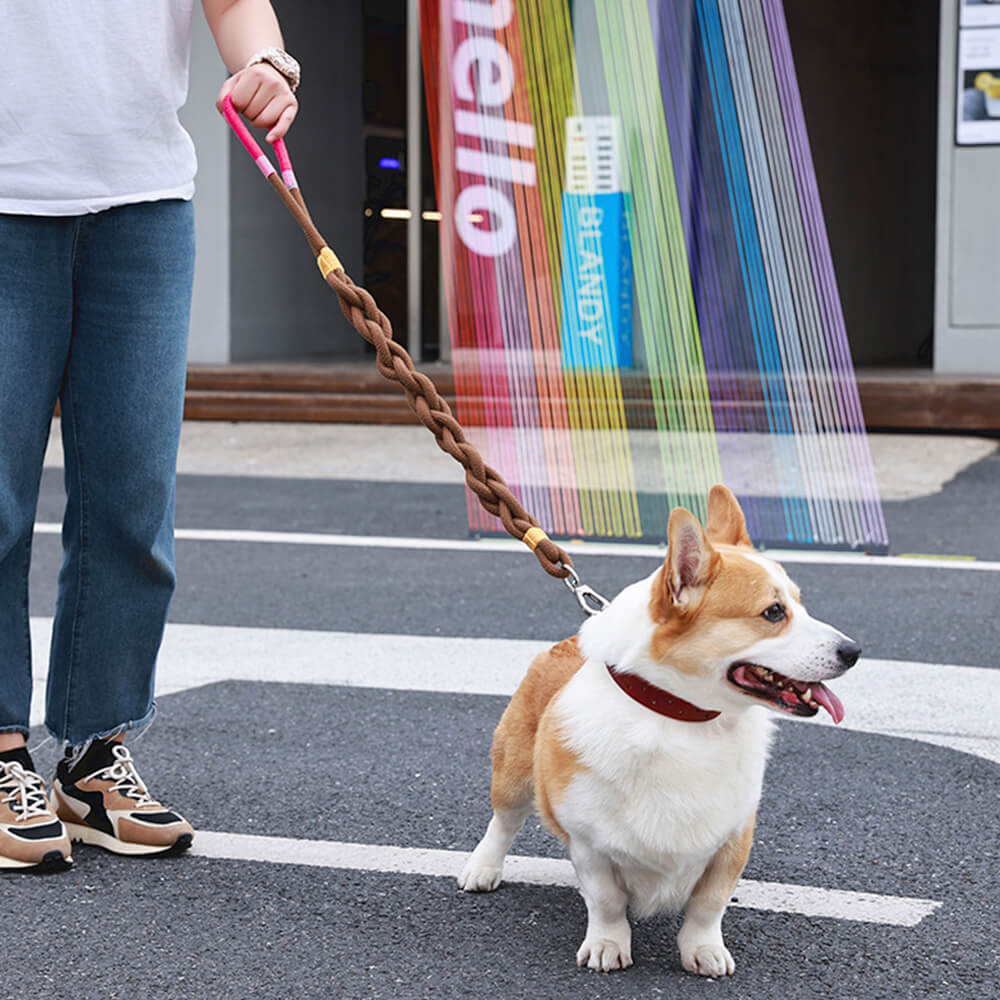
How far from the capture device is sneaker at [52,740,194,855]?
10.9 feet

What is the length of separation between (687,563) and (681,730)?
11.2 inches

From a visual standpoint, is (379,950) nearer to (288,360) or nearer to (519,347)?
(519,347)

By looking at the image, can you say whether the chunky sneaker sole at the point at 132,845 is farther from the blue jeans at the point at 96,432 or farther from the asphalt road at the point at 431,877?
the blue jeans at the point at 96,432

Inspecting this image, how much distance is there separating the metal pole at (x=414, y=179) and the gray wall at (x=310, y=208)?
41.2 inches

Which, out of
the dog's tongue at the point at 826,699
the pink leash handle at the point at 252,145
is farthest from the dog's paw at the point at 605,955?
the pink leash handle at the point at 252,145

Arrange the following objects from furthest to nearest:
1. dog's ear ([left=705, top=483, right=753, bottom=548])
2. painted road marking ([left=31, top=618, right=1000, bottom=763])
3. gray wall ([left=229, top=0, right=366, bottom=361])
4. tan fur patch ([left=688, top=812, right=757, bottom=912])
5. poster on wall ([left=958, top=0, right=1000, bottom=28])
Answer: gray wall ([left=229, top=0, right=366, bottom=361]), poster on wall ([left=958, top=0, right=1000, bottom=28]), painted road marking ([left=31, top=618, right=1000, bottom=763]), dog's ear ([left=705, top=483, right=753, bottom=548]), tan fur patch ([left=688, top=812, right=757, bottom=912])

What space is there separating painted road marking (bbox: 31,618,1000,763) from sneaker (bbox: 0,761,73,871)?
1193 millimetres

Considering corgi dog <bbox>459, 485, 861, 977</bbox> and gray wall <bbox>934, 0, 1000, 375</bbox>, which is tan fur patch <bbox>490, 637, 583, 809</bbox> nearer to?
corgi dog <bbox>459, 485, 861, 977</bbox>

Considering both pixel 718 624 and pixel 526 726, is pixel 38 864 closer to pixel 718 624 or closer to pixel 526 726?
pixel 526 726

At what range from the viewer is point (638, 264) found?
558 inches

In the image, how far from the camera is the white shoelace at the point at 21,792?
3.26m

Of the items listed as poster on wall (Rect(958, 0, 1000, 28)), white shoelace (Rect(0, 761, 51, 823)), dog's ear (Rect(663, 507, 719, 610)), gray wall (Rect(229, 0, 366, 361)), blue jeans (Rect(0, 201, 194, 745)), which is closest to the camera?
dog's ear (Rect(663, 507, 719, 610))

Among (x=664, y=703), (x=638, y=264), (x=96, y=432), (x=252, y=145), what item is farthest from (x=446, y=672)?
(x=638, y=264)

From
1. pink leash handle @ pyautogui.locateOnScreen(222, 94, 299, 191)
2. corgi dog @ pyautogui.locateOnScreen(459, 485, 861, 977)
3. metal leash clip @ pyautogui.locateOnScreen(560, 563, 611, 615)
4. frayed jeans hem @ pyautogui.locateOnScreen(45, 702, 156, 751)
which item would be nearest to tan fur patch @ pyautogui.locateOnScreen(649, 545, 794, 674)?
corgi dog @ pyautogui.locateOnScreen(459, 485, 861, 977)
